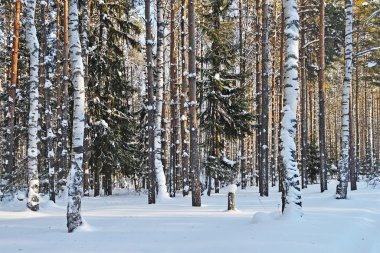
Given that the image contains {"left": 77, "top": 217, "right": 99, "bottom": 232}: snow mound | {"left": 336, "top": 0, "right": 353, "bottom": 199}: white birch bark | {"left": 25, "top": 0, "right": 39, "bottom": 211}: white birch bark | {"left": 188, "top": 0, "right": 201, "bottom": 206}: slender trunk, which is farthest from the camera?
{"left": 336, "top": 0, "right": 353, "bottom": 199}: white birch bark

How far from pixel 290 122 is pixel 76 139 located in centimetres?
507

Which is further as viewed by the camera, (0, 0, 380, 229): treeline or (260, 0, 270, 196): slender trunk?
(260, 0, 270, 196): slender trunk

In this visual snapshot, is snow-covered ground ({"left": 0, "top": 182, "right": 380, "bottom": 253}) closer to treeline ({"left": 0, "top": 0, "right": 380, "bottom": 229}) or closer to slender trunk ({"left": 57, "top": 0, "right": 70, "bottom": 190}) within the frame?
treeline ({"left": 0, "top": 0, "right": 380, "bottom": 229})

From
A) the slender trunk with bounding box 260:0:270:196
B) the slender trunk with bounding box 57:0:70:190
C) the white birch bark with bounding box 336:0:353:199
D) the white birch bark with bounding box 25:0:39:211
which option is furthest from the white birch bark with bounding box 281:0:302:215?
the slender trunk with bounding box 57:0:70:190

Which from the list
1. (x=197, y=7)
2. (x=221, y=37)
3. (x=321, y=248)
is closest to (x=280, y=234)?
(x=321, y=248)

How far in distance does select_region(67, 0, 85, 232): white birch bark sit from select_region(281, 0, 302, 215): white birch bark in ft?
15.7

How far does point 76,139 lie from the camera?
9.20 m

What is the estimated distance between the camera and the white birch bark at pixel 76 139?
29.4ft

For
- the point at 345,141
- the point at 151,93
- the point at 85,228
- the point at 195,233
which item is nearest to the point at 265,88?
the point at 345,141

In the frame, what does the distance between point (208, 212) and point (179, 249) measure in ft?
15.4

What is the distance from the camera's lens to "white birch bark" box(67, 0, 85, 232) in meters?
8.97

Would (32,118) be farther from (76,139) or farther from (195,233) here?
(195,233)

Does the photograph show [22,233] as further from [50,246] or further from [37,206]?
[37,206]

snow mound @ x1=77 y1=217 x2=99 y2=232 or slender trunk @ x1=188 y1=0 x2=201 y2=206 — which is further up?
slender trunk @ x1=188 y1=0 x2=201 y2=206
